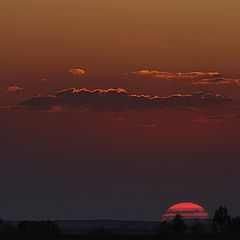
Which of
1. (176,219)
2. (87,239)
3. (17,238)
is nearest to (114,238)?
(87,239)

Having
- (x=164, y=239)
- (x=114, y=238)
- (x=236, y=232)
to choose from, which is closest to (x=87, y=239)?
(x=114, y=238)

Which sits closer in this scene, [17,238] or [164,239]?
[164,239]

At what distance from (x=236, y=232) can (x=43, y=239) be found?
107 ft

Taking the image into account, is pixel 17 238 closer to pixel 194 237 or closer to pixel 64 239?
pixel 64 239

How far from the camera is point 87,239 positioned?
487 ft

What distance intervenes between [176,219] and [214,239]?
148 ft

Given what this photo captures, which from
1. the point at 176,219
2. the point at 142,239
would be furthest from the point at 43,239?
the point at 176,219

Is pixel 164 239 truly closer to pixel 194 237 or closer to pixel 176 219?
pixel 194 237

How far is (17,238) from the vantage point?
148625mm

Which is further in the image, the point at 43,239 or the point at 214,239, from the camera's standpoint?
the point at 43,239

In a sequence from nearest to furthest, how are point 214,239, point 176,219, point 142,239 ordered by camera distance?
point 214,239 → point 142,239 → point 176,219

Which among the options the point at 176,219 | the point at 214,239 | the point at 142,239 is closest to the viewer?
the point at 214,239

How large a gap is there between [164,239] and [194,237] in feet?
15.3

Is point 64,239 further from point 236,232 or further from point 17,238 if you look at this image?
point 236,232
